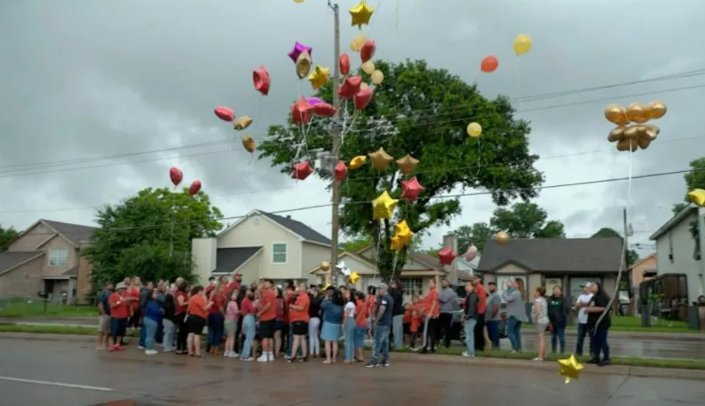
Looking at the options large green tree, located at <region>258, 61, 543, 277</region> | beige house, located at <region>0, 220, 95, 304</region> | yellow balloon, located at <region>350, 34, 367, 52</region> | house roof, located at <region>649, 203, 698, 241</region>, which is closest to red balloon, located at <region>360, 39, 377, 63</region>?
yellow balloon, located at <region>350, 34, 367, 52</region>

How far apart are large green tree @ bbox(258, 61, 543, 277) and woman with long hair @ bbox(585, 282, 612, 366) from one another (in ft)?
60.1

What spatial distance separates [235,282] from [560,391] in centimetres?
949

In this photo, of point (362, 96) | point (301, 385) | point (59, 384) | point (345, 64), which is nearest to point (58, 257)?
point (345, 64)

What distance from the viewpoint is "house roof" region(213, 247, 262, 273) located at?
149 feet

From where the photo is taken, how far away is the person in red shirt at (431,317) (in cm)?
1568

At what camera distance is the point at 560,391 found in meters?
10.8

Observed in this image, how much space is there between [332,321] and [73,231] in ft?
170

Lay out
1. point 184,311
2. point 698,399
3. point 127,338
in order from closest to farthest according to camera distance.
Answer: point 698,399
point 184,311
point 127,338

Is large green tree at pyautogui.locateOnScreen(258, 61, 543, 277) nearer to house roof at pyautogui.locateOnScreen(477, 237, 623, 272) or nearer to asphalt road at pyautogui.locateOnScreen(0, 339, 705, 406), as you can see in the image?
house roof at pyautogui.locateOnScreen(477, 237, 623, 272)

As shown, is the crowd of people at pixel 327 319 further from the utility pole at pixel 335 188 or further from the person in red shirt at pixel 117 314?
the utility pole at pixel 335 188

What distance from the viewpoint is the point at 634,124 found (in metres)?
10.5

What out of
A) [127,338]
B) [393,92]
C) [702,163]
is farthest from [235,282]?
[702,163]

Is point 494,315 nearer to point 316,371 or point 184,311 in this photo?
point 316,371

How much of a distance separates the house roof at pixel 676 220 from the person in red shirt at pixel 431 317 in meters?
22.5
